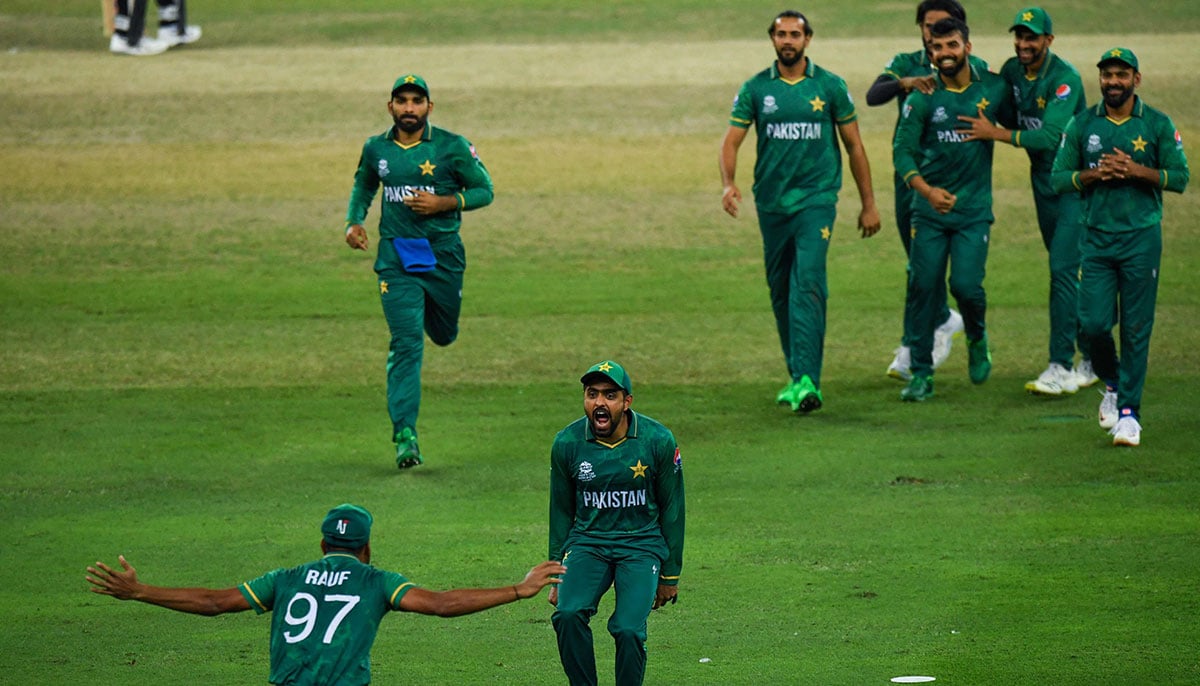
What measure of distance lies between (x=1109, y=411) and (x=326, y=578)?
7180 mm

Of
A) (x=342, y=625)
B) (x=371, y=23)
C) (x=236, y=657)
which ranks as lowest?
(x=236, y=657)

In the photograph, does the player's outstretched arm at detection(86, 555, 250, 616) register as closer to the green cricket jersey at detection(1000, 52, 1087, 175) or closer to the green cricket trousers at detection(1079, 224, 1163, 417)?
the green cricket trousers at detection(1079, 224, 1163, 417)

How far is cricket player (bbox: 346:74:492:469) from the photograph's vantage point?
1228 cm

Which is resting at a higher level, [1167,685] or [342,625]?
[342,625]

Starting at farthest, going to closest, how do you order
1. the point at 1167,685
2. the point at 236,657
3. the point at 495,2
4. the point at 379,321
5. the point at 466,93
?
the point at 495,2 → the point at 466,93 → the point at 379,321 → the point at 236,657 → the point at 1167,685

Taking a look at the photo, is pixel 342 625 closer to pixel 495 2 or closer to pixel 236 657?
pixel 236 657

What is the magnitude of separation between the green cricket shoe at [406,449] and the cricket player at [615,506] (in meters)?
4.02

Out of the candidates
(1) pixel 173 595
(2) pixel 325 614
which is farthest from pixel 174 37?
(2) pixel 325 614

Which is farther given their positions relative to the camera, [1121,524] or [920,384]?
[920,384]

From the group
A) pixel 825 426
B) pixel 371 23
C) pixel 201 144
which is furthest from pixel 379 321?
pixel 371 23

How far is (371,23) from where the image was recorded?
1249 inches

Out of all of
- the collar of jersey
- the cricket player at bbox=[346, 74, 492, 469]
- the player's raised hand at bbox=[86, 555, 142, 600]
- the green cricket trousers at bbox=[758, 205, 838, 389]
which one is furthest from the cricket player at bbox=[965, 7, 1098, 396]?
the player's raised hand at bbox=[86, 555, 142, 600]

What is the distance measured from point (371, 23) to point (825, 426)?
20068mm

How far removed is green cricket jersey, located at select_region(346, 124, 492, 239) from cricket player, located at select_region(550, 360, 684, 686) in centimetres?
439
